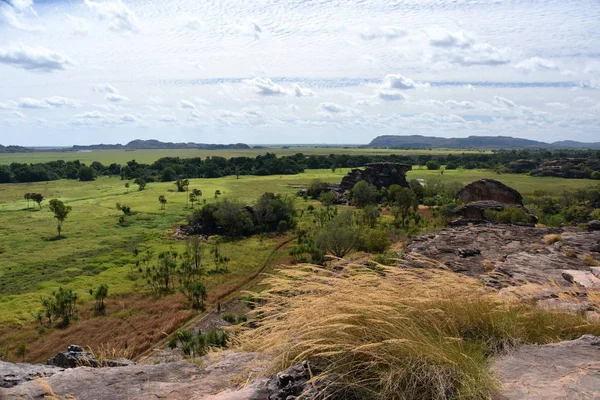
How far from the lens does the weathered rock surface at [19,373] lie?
17.1ft

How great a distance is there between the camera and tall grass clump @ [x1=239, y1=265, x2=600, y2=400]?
12.3 ft

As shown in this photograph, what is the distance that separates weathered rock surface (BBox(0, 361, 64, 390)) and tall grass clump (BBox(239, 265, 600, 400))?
2793mm

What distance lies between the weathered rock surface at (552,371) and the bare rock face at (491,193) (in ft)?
181

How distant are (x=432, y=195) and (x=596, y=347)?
76.8m

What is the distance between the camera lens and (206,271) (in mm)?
37312

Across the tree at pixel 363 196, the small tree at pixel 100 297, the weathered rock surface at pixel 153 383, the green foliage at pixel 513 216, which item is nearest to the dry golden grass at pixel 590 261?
the weathered rock surface at pixel 153 383

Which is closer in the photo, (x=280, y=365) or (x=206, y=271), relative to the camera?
(x=280, y=365)

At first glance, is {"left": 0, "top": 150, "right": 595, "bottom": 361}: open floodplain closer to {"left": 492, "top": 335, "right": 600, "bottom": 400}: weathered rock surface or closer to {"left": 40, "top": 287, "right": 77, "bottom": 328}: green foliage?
{"left": 40, "top": 287, "right": 77, "bottom": 328}: green foliage

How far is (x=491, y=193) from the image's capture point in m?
60.0

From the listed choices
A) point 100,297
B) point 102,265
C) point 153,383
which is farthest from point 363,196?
point 153,383

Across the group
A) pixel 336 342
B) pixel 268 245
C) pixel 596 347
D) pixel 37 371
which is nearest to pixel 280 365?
pixel 336 342

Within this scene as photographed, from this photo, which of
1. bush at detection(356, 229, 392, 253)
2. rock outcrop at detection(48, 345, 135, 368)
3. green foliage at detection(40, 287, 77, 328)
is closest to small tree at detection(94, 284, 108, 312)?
green foliage at detection(40, 287, 77, 328)

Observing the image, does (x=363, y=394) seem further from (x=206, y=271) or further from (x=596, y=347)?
(x=206, y=271)

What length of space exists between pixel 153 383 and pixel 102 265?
38919 mm
